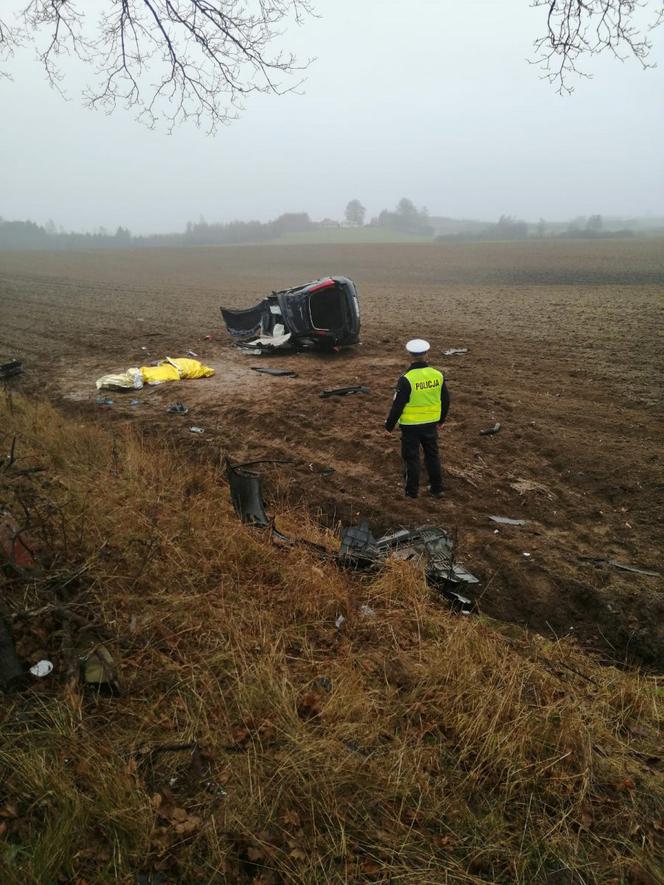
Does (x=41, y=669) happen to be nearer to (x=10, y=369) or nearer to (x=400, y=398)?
(x=400, y=398)

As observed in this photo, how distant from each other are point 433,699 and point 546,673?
0.78m

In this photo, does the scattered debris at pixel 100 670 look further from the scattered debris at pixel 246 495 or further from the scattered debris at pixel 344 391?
the scattered debris at pixel 344 391

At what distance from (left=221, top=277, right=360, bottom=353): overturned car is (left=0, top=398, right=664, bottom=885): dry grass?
325 inches

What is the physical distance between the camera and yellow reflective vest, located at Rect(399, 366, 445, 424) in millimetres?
5484

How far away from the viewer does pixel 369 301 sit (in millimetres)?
20438

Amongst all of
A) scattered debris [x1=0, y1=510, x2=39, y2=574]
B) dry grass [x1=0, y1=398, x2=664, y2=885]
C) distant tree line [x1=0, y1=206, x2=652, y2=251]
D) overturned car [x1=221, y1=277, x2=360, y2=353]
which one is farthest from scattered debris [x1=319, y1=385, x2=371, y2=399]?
distant tree line [x1=0, y1=206, x2=652, y2=251]

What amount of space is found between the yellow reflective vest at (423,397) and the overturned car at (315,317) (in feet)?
19.3

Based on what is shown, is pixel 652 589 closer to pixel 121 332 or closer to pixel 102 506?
pixel 102 506

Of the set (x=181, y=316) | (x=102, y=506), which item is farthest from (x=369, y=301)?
(x=102, y=506)

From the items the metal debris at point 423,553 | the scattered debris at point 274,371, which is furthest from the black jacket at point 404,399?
the scattered debris at point 274,371

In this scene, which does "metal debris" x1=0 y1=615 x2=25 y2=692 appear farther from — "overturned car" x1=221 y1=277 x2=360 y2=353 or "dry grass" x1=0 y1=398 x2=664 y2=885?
"overturned car" x1=221 y1=277 x2=360 y2=353

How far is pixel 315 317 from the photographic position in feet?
38.1

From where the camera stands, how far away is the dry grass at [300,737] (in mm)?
1964

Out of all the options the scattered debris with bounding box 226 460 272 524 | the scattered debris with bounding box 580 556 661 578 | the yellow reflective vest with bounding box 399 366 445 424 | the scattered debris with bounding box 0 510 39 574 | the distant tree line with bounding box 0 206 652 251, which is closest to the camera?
the scattered debris with bounding box 0 510 39 574
